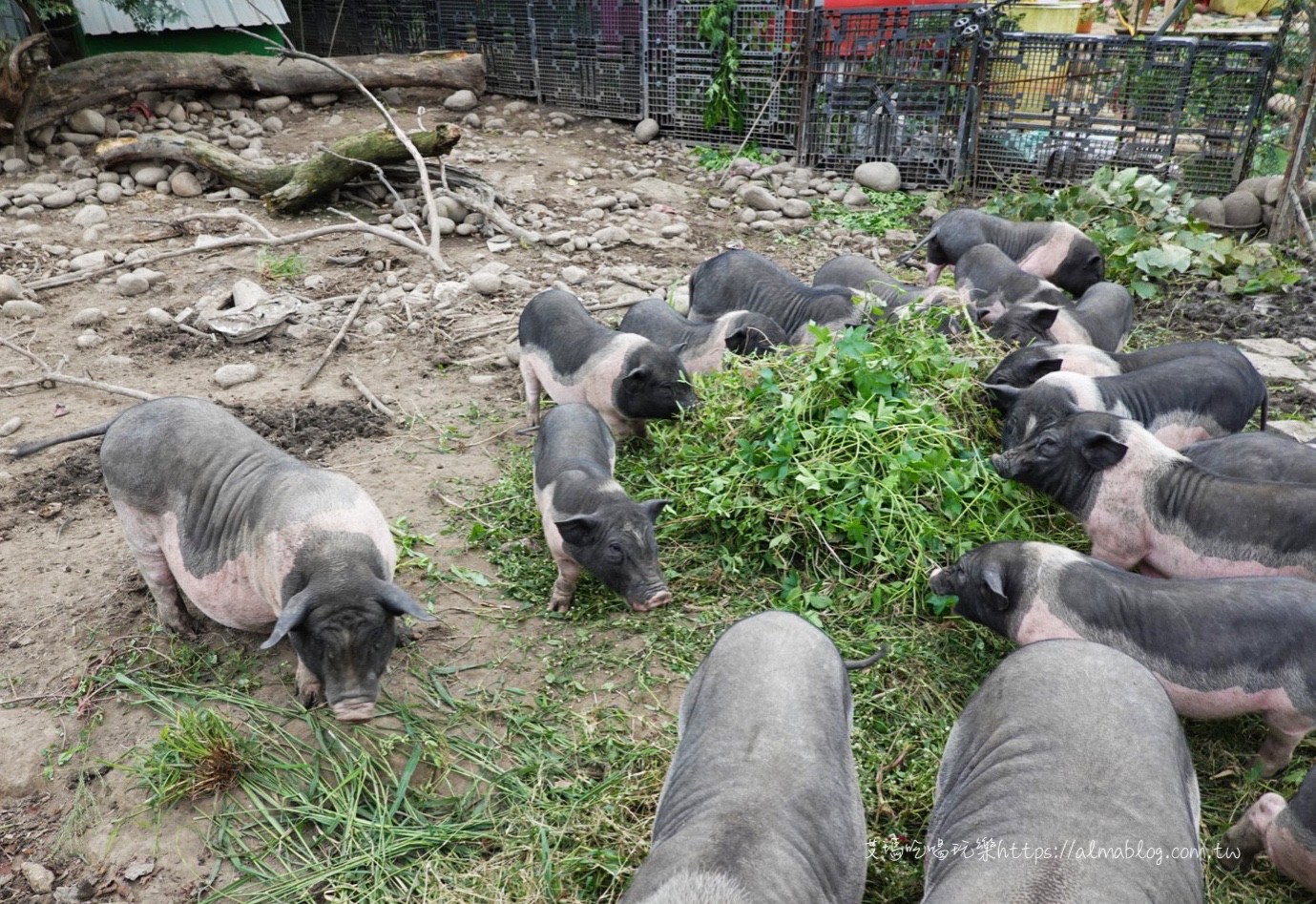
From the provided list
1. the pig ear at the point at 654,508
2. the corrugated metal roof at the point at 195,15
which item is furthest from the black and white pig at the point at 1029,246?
the corrugated metal roof at the point at 195,15

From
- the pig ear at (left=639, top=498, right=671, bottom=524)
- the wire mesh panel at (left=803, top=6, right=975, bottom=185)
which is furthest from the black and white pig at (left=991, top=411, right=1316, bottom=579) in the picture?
the wire mesh panel at (left=803, top=6, right=975, bottom=185)

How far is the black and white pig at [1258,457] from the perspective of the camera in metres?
4.97

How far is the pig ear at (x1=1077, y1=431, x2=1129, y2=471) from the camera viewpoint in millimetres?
5008

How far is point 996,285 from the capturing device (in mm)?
8062

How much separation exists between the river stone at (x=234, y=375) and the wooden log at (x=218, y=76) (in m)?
6.93

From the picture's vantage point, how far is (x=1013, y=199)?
1095 cm

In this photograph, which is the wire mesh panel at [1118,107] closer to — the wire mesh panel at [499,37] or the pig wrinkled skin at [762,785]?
the wire mesh panel at [499,37]

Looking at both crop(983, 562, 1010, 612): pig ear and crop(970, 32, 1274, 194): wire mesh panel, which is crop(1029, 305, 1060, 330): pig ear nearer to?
crop(983, 562, 1010, 612): pig ear

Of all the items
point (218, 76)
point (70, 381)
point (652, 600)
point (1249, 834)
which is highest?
point (218, 76)

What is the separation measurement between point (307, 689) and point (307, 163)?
326 inches

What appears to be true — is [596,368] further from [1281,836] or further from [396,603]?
[1281,836]

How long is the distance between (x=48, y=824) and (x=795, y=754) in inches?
126

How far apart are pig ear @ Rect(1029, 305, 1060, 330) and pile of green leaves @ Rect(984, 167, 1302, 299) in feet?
10.0

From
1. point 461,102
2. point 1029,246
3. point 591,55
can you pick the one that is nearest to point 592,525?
point 1029,246
